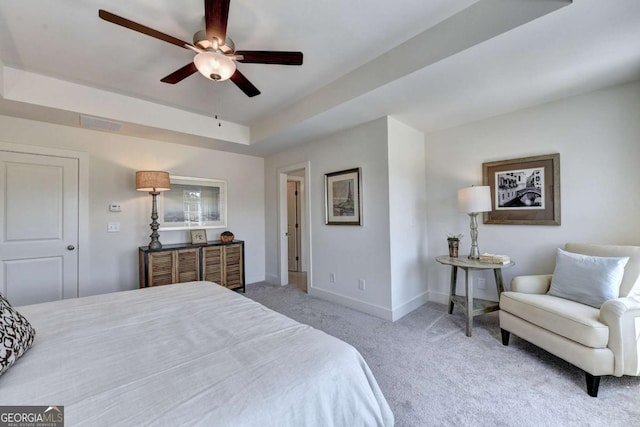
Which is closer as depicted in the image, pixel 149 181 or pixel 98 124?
pixel 98 124

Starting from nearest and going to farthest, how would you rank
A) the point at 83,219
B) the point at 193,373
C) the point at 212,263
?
the point at 193,373, the point at 83,219, the point at 212,263

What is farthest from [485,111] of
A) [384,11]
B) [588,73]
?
[384,11]

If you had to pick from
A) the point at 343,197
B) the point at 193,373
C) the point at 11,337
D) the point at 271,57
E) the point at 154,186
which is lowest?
the point at 193,373

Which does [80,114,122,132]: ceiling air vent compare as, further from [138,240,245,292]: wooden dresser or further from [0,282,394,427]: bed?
[0,282,394,427]: bed

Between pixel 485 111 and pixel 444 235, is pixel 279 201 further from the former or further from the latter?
pixel 485 111

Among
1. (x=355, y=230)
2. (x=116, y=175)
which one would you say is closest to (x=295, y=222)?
(x=355, y=230)

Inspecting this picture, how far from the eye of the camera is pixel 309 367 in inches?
37.7

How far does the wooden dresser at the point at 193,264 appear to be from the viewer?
3.24 meters

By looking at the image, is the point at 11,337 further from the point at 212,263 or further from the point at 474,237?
the point at 474,237

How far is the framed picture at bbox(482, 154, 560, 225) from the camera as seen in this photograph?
2.70 m

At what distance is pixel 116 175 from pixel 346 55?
321 cm

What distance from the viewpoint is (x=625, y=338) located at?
5.44ft

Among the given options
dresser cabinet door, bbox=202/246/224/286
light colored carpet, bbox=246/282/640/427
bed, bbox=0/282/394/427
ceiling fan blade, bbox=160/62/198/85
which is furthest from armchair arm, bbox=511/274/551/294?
dresser cabinet door, bbox=202/246/224/286

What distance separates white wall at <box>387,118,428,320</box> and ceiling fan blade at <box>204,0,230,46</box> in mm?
1959
